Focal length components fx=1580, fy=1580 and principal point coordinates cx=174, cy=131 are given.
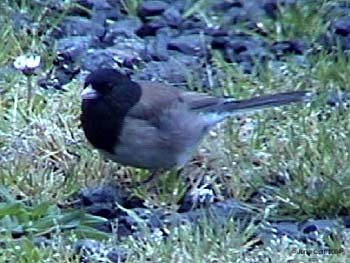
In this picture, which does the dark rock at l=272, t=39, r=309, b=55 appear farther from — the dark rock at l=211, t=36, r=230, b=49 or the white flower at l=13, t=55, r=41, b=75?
the white flower at l=13, t=55, r=41, b=75

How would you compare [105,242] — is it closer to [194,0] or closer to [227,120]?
[227,120]

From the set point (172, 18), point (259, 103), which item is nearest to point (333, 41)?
point (172, 18)

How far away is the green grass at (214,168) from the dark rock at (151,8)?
0.77 meters

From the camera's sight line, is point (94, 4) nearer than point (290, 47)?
No

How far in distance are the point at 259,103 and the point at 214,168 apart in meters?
0.40

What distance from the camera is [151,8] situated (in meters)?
8.13

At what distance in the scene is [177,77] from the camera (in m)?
7.36

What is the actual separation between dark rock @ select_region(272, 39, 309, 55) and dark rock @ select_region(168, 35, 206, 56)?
0.35 m

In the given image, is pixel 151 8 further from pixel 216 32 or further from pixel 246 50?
pixel 246 50

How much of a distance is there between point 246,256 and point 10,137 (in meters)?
1.49

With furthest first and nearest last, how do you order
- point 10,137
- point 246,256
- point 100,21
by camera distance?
point 100,21, point 10,137, point 246,256

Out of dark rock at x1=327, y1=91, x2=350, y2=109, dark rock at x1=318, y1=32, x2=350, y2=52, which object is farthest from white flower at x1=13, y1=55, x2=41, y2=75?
dark rock at x1=318, y1=32, x2=350, y2=52

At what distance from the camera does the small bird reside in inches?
246

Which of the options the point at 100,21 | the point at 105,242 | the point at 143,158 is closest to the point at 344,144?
the point at 143,158
